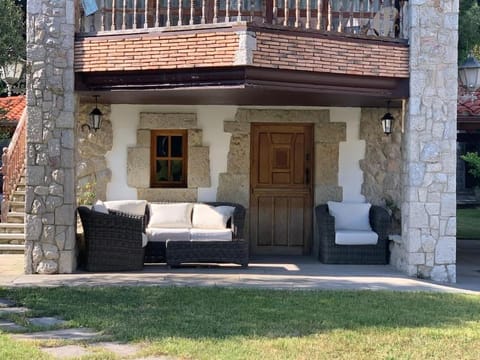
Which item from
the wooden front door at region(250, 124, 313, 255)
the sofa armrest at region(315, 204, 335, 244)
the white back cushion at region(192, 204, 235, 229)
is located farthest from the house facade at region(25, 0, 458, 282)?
the white back cushion at region(192, 204, 235, 229)

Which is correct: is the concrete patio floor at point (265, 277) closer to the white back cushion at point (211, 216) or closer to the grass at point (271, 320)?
the grass at point (271, 320)

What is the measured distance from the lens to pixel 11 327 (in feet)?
18.4

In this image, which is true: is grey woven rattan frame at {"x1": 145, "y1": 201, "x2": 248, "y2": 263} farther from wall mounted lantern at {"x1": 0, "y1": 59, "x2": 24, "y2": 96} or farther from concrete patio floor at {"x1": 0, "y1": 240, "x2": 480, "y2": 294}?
wall mounted lantern at {"x1": 0, "y1": 59, "x2": 24, "y2": 96}

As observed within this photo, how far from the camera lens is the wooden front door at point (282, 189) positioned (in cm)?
1070

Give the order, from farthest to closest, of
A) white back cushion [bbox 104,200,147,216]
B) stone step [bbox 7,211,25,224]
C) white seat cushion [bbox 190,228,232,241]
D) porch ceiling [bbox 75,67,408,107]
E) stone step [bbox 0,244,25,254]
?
1. stone step [bbox 7,211,25,224]
2. stone step [bbox 0,244,25,254]
3. white back cushion [bbox 104,200,147,216]
4. white seat cushion [bbox 190,228,232,241]
5. porch ceiling [bbox 75,67,408,107]

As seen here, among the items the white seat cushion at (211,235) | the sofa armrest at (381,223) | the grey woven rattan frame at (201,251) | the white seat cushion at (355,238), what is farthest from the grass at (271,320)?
the sofa armrest at (381,223)

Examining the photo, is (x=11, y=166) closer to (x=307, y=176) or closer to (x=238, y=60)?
(x=307, y=176)

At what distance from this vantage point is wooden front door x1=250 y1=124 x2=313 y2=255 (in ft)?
35.1

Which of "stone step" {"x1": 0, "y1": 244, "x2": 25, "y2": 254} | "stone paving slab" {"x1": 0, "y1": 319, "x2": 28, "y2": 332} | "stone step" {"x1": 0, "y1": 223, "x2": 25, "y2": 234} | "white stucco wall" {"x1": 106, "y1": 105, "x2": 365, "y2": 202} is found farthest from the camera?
"white stucco wall" {"x1": 106, "y1": 105, "x2": 365, "y2": 202}

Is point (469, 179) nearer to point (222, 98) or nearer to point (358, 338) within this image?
point (222, 98)

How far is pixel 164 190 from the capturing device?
10.5 metres

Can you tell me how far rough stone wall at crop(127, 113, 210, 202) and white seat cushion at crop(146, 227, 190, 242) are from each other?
1158 mm

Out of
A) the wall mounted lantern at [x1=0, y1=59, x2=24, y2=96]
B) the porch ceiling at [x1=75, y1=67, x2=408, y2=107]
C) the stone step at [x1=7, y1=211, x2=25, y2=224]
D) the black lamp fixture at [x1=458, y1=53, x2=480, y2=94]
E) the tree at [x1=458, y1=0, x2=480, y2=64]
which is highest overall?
the tree at [x1=458, y1=0, x2=480, y2=64]

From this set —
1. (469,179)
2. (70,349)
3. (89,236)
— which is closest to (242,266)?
(89,236)
